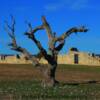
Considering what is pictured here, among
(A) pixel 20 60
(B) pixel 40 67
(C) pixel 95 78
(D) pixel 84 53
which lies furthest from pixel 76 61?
(B) pixel 40 67

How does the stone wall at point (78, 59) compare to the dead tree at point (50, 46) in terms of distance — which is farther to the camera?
the stone wall at point (78, 59)

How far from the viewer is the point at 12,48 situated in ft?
121

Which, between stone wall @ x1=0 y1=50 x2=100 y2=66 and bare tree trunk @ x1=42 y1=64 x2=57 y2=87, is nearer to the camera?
bare tree trunk @ x1=42 y1=64 x2=57 y2=87

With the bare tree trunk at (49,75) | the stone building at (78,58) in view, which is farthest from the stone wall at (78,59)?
the bare tree trunk at (49,75)

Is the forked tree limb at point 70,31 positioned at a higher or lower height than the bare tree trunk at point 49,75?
higher

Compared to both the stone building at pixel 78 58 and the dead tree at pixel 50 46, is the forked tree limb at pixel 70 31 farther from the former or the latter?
the stone building at pixel 78 58

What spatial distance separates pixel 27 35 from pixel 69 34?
296 cm

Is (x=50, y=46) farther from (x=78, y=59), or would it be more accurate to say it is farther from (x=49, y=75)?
(x=78, y=59)

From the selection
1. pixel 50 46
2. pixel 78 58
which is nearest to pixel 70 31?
pixel 50 46

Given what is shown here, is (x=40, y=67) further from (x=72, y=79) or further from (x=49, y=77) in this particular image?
(x=72, y=79)

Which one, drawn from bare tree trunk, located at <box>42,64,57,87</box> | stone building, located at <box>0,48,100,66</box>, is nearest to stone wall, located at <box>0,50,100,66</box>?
stone building, located at <box>0,48,100,66</box>

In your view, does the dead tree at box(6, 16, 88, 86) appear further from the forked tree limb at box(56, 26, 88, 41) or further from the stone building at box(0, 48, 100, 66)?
the stone building at box(0, 48, 100, 66)

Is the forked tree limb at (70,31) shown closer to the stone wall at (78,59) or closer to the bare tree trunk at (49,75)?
the bare tree trunk at (49,75)

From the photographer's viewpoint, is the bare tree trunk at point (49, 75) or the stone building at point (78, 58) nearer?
the bare tree trunk at point (49, 75)
